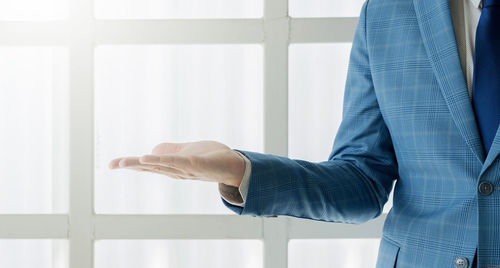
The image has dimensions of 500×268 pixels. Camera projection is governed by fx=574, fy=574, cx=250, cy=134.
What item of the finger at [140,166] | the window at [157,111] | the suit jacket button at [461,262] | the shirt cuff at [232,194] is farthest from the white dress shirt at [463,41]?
the window at [157,111]

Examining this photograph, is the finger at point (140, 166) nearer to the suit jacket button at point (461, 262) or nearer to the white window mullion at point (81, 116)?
the suit jacket button at point (461, 262)

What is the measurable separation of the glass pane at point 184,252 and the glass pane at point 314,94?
1.01 ft

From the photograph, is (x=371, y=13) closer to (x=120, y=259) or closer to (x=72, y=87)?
(x=72, y=87)

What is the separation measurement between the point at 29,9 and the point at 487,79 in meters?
1.23

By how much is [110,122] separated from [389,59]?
85 cm

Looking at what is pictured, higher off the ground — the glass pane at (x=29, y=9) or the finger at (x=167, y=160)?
the glass pane at (x=29, y=9)

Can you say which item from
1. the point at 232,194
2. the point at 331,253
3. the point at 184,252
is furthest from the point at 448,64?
the point at 184,252

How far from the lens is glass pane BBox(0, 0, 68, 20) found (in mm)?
1578

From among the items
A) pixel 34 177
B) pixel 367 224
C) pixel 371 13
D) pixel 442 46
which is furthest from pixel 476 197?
pixel 34 177

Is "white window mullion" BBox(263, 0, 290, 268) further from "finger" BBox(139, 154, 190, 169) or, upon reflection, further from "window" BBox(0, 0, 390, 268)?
"finger" BBox(139, 154, 190, 169)

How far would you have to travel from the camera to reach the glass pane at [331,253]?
1605mm

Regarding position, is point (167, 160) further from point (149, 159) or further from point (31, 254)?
point (31, 254)

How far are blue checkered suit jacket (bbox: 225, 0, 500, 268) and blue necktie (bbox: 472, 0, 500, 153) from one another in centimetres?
2

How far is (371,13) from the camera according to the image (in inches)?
43.3
